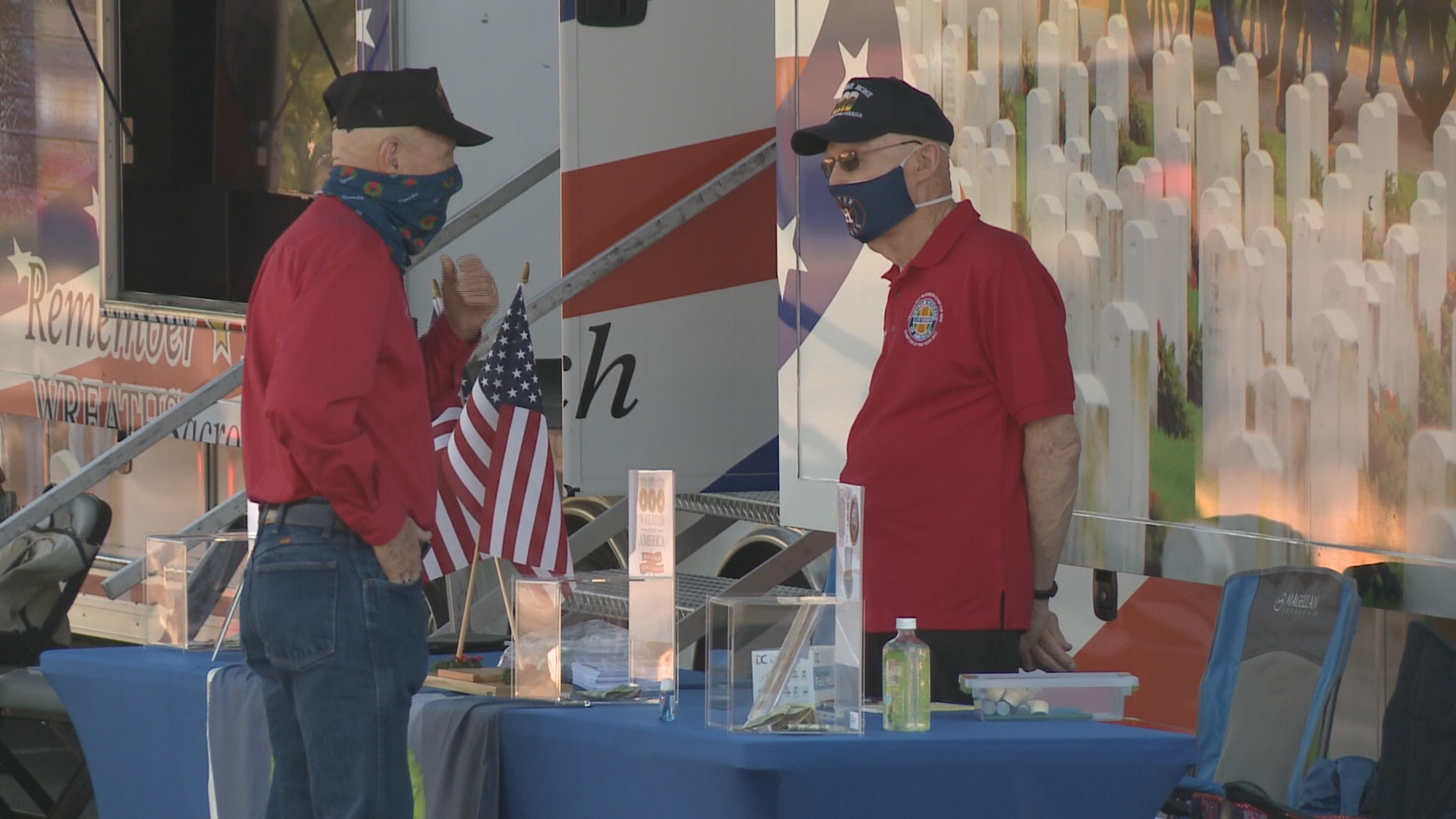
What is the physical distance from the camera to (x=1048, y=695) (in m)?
3.55

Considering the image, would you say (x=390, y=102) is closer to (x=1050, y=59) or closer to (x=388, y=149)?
(x=388, y=149)

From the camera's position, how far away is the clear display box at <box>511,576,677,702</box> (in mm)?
3945

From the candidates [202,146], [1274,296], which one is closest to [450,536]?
[1274,296]

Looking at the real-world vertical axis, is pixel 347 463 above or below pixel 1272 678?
above

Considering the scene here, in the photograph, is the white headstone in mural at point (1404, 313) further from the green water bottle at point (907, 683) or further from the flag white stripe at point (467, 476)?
the flag white stripe at point (467, 476)

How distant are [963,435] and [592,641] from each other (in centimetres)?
78

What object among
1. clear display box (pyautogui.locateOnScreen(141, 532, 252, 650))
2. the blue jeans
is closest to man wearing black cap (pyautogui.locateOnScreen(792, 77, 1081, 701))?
the blue jeans

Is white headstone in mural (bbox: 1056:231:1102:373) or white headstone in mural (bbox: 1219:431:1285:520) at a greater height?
white headstone in mural (bbox: 1056:231:1102:373)

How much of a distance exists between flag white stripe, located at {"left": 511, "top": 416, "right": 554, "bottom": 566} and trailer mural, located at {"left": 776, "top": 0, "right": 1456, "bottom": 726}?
113 centimetres


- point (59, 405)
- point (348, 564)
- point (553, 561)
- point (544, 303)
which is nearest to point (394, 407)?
point (348, 564)

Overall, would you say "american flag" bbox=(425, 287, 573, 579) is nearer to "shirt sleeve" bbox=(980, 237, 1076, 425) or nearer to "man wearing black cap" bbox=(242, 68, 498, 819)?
"man wearing black cap" bbox=(242, 68, 498, 819)

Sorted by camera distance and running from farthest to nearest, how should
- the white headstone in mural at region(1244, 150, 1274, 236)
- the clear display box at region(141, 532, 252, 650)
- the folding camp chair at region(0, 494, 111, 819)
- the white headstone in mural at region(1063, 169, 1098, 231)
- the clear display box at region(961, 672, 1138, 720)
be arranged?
1. the folding camp chair at region(0, 494, 111, 819)
2. the clear display box at region(141, 532, 252, 650)
3. the white headstone in mural at region(1063, 169, 1098, 231)
4. the white headstone in mural at region(1244, 150, 1274, 236)
5. the clear display box at region(961, 672, 1138, 720)

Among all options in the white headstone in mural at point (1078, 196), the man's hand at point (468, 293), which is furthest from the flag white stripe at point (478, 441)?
the white headstone in mural at point (1078, 196)

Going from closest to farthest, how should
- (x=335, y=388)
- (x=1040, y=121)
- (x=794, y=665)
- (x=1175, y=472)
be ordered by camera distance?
(x=794, y=665), (x=335, y=388), (x=1175, y=472), (x=1040, y=121)
